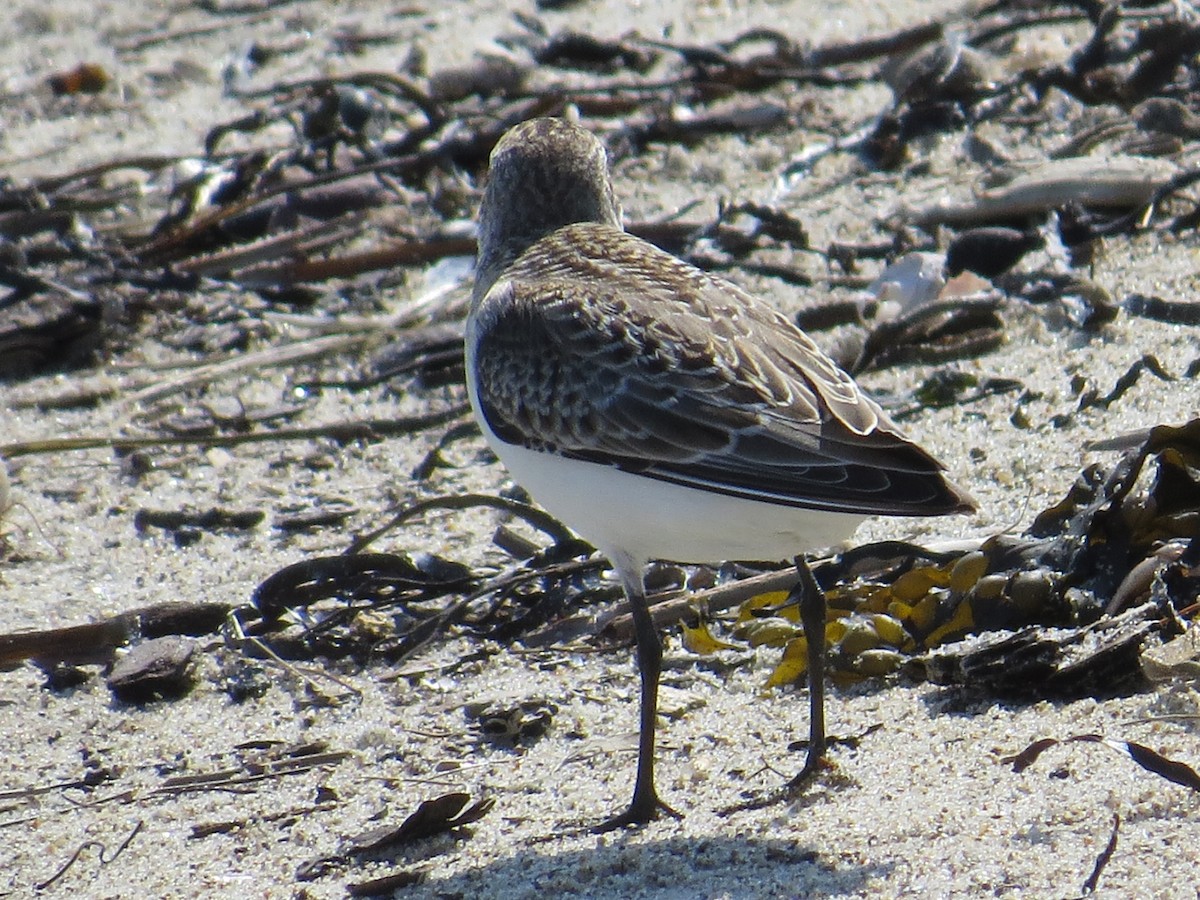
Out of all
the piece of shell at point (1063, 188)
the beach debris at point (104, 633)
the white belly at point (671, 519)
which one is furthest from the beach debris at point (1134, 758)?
the piece of shell at point (1063, 188)

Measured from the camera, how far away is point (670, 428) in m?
4.13

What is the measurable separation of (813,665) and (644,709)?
Result: 44 cm

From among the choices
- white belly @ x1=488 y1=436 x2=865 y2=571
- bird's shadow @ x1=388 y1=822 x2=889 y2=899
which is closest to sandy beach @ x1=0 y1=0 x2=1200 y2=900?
bird's shadow @ x1=388 y1=822 x2=889 y2=899

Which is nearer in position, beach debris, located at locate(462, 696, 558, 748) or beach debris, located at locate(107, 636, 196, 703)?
beach debris, located at locate(462, 696, 558, 748)

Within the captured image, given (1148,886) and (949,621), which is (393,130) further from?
(1148,886)

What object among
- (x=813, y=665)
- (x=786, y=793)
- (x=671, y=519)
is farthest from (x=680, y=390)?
(x=786, y=793)

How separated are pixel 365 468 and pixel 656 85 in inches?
127

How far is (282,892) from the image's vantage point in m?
3.90

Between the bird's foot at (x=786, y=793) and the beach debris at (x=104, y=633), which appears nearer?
the bird's foot at (x=786, y=793)

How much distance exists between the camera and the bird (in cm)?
392

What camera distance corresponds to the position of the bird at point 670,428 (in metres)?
3.92

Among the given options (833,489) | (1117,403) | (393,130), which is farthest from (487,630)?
(393,130)

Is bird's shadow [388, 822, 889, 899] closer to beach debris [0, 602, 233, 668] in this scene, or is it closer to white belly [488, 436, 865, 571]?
white belly [488, 436, 865, 571]

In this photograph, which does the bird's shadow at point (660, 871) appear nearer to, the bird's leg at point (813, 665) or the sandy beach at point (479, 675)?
the sandy beach at point (479, 675)
